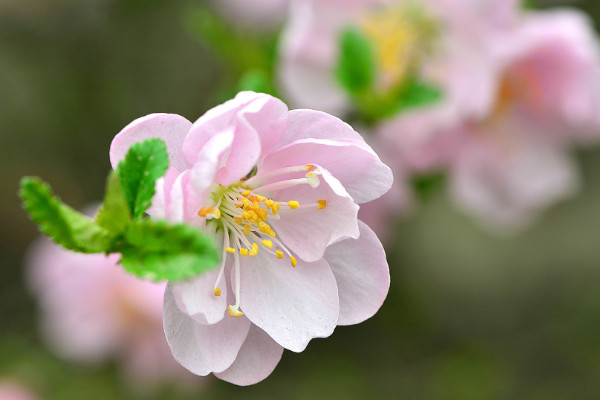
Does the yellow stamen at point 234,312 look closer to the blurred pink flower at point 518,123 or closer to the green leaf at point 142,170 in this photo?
the green leaf at point 142,170

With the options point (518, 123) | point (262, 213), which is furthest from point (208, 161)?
point (518, 123)

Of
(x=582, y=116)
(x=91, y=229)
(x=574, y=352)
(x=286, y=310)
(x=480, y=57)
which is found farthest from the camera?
(x=574, y=352)

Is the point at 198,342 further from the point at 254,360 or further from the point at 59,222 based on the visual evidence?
the point at 59,222

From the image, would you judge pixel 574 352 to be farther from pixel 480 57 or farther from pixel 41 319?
pixel 41 319

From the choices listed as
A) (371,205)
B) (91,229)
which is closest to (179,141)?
(91,229)

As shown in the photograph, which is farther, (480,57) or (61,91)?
(61,91)
